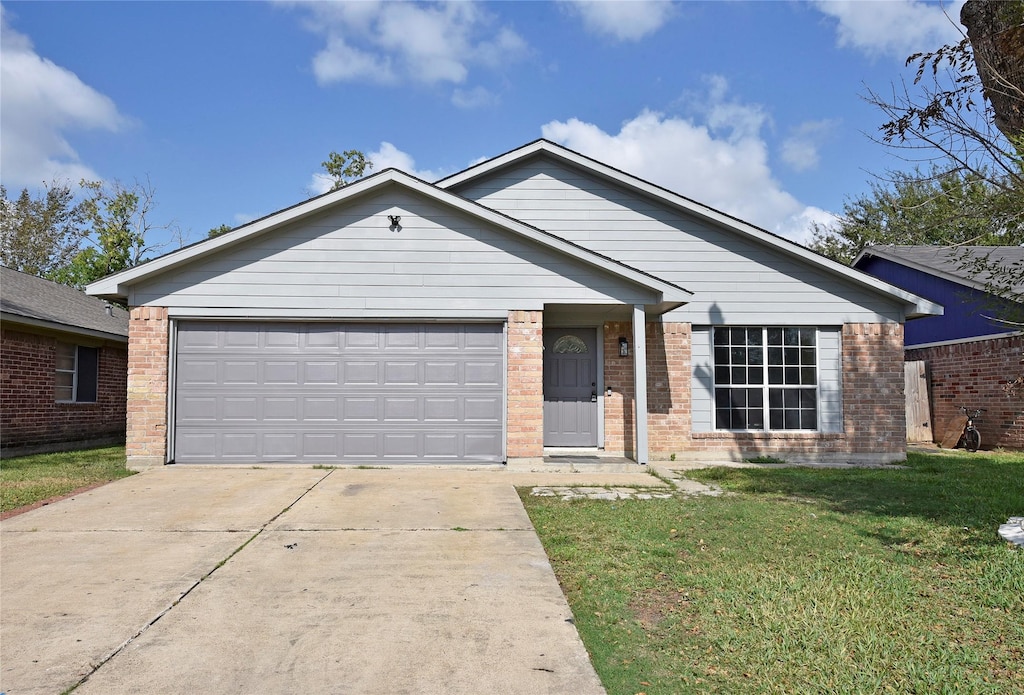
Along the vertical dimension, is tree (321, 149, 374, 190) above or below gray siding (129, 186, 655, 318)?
above

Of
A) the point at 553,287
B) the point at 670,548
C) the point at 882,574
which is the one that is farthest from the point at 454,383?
the point at 882,574

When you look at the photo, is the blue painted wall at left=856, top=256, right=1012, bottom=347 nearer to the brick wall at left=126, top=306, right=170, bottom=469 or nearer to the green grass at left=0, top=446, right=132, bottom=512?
the brick wall at left=126, top=306, right=170, bottom=469

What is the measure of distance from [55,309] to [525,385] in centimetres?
1114

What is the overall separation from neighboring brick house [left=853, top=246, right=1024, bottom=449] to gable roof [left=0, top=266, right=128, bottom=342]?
1829cm

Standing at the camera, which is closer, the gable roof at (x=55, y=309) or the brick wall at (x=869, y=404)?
the brick wall at (x=869, y=404)

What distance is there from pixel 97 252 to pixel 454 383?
2883 cm

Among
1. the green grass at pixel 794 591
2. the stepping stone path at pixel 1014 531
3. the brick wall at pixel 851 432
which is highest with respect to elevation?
the brick wall at pixel 851 432

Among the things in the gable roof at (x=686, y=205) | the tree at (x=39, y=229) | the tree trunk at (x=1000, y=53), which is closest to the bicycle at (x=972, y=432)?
the gable roof at (x=686, y=205)

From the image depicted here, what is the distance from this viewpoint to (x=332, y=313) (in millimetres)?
10797

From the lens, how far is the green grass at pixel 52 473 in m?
8.32

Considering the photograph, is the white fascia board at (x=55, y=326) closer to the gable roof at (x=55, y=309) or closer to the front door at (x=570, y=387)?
the gable roof at (x=55, y=309)

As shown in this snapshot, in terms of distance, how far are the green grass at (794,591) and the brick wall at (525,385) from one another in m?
2.43

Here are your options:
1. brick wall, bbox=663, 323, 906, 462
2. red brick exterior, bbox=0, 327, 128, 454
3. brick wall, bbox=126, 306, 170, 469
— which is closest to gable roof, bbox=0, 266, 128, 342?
red brick exterior, bbox=0, 327, 128, 454

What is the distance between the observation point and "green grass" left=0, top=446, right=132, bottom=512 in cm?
832
